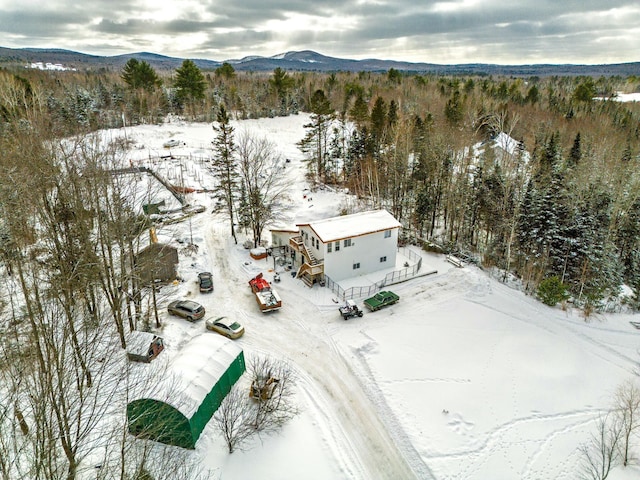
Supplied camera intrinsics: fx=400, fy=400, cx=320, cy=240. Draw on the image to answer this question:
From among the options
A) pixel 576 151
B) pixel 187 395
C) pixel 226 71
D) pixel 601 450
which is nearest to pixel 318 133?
pixel 576 151

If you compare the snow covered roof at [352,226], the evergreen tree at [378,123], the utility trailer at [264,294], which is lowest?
the utility trailer at [264,294]

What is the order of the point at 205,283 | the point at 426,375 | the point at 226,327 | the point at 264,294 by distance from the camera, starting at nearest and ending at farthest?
the point at 426,375 < the point at 226,327 < the point at 264,294 < the point at 205,283

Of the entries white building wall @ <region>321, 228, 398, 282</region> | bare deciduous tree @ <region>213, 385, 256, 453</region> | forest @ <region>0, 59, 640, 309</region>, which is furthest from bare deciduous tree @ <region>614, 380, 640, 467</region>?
white building wall @ <region>321, 228, 398, 282</region>

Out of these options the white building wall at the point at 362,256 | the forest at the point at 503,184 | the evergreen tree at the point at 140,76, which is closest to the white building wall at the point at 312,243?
the white building wall at the point at 362,256

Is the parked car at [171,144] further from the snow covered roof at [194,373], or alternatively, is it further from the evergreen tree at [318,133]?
the snow covered roof at [194,373]

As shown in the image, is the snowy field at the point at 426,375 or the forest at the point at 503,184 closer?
the snowy field at the point at 426,375

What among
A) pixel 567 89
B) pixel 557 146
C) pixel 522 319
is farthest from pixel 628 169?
pixel 567 89

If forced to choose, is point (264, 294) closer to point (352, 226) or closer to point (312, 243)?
point (312, 243)

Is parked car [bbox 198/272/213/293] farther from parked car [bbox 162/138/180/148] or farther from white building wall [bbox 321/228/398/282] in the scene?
parked car [bbox 162/138/180/148]
